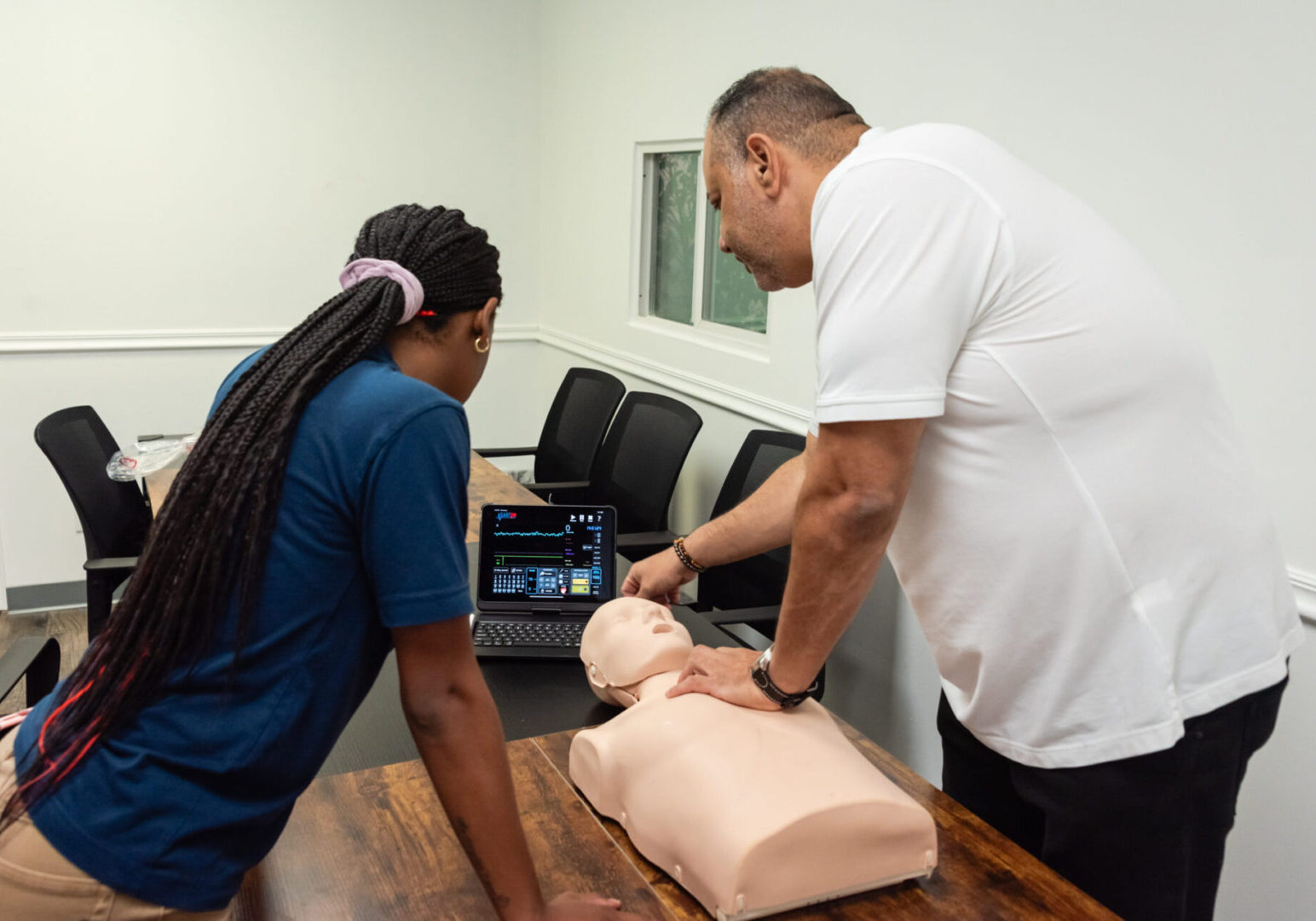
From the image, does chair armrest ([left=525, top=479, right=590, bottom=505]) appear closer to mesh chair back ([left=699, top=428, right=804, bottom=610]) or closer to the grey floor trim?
mesh chair back ([left=699, top=428, right=804, bottom=610])

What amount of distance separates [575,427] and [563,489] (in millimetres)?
389

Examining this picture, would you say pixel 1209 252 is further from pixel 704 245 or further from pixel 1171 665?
pixel 704 245

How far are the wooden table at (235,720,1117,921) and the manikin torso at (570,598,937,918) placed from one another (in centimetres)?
3

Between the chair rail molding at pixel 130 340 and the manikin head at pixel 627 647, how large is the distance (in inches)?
134

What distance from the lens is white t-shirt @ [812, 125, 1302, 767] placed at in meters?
1.18

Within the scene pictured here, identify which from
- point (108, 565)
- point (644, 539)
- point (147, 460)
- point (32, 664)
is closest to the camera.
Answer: point (32, 664)

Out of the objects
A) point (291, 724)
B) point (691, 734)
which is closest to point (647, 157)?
point (691, 734)

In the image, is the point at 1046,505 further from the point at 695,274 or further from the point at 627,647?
the point at 695,274

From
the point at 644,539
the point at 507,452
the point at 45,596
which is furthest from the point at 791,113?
the point at 45,596

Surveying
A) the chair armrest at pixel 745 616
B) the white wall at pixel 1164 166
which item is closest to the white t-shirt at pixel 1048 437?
the white wall at pixel 1164 166

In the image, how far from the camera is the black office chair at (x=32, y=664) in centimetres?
168

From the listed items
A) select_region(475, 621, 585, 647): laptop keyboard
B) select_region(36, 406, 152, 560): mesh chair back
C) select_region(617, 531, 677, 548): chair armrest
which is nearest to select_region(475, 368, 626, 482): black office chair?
select_region(617, 531, 677, 548): chair armrest

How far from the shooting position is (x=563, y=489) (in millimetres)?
3699

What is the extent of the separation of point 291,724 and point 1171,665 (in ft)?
3.33
